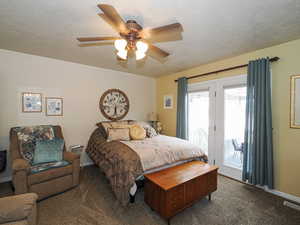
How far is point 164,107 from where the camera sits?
4477mm

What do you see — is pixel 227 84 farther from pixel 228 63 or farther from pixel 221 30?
pixel 221 30

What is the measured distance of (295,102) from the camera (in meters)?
2.14

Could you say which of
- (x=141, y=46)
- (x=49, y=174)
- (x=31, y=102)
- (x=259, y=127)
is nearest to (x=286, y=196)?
(x=259, y=127)

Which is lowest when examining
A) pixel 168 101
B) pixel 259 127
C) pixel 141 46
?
pixel 259 127

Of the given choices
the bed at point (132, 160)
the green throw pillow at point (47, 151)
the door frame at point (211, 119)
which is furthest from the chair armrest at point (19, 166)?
the door frame at point (211, 119)

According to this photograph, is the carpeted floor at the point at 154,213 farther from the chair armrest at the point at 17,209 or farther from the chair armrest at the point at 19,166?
the chair armrest at the point at 17,209

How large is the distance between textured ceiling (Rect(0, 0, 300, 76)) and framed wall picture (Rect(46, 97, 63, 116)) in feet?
3.16

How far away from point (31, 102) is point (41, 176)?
1.63 metres

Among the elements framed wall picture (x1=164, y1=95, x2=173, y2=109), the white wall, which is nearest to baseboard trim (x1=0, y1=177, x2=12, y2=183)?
the white wall

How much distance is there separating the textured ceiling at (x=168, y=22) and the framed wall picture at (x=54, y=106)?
963mm

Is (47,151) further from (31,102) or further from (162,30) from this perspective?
(162,30)

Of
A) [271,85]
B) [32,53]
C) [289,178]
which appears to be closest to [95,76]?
[32,53]

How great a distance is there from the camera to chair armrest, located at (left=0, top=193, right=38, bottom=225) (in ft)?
3.51

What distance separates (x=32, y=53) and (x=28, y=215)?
2924 mm
